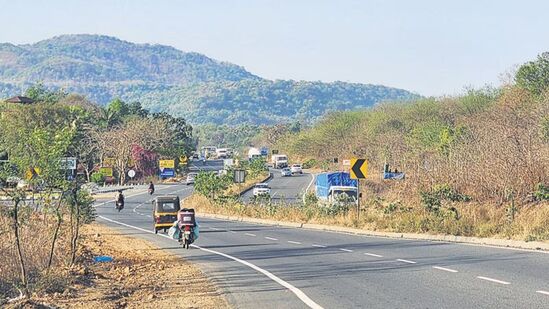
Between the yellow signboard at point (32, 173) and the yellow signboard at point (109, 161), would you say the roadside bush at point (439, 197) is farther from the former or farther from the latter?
the yellow signboard at point (109, 161)

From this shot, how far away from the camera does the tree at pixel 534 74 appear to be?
79812 mm

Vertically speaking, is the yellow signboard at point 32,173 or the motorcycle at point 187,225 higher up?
the yellow signboard at point 32,173

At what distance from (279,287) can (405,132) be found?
308 feet

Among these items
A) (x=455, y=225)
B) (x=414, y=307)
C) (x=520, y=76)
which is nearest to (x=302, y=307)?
(x=414, y=307)

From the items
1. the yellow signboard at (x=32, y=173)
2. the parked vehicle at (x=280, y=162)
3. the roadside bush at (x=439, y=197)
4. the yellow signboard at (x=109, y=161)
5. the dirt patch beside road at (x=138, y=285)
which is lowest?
the dirt patch beside road at (x=138, y=285)

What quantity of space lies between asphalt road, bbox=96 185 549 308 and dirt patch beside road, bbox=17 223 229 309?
21.6 inches

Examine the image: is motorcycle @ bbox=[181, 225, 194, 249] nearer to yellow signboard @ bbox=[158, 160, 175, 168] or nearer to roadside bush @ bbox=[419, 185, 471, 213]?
roadside bush @ bbox=[419, 185, 471, 213]

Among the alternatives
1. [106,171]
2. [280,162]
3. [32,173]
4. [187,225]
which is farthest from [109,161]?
[32,173]

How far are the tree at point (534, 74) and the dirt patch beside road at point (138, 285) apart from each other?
6393 cm

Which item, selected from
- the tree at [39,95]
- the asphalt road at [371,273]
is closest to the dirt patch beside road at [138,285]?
the asphalt road at [371,273]

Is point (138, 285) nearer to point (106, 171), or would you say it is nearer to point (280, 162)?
point (106, 171)

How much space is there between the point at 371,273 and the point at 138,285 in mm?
4911

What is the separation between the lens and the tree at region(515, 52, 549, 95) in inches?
3142

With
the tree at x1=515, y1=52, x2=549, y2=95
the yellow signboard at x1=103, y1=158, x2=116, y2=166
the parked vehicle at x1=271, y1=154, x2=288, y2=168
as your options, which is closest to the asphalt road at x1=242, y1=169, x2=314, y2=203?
the yellow signboard at x1=103, y1=158, x2=116, y2=166
